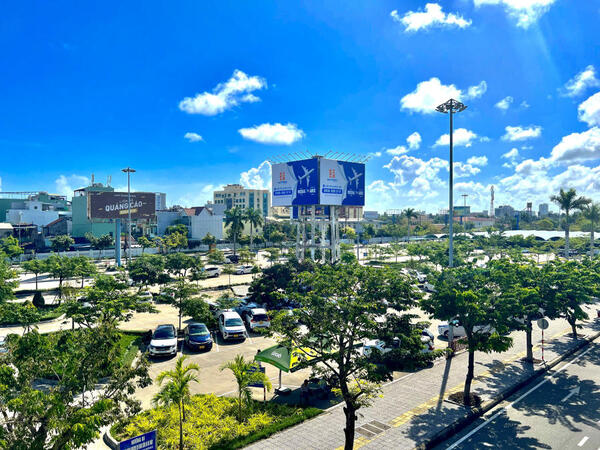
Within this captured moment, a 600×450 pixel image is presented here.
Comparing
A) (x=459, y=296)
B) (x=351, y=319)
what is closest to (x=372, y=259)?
(x=459, y=296)

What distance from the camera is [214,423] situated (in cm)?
1260

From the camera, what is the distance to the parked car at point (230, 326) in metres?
22.0

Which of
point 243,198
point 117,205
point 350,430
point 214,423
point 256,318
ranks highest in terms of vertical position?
point 243,198

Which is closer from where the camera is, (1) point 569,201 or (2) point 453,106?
(2) point 453,106

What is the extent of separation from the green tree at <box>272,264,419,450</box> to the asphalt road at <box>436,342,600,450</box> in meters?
3.99

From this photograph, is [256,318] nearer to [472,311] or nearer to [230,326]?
[230,326]

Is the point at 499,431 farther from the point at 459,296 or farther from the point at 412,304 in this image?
the point at 412,304

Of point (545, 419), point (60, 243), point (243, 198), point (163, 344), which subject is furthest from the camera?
point (243, 198)

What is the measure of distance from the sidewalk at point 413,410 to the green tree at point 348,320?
1.74 meters

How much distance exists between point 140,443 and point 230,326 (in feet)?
45.8

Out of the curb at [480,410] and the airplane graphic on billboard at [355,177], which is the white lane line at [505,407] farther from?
the airplane graphic on billboard at [355,177]

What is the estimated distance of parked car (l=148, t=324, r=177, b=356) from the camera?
19.1 metres

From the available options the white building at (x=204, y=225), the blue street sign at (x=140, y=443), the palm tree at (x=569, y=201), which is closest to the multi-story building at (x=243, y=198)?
the white building at (x=204, y=225)

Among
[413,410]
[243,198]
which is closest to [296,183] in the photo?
[413,410]
